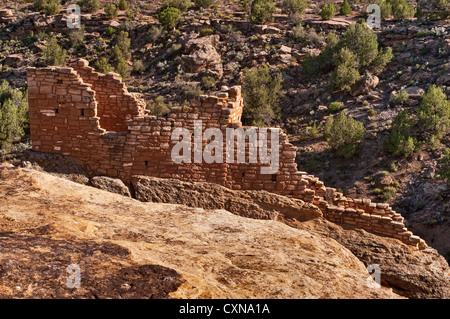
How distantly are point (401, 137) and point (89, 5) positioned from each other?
30410 mm

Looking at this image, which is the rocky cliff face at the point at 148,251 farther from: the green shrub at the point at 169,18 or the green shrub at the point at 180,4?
the green shrub at the point at 180,4

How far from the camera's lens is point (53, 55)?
41.0 m

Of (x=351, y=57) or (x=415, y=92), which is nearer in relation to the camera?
(x=415, y=92)

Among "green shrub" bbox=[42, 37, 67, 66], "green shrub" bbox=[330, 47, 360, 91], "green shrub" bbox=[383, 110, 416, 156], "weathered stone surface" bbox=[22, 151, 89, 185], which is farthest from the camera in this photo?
"green shrub" bbox=[42, 37, 67, 66]

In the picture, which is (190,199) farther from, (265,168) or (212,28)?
(212,28)

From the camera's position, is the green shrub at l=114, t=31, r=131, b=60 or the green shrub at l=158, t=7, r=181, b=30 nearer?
the green shrub at l=114, t=31, r=131, b=60

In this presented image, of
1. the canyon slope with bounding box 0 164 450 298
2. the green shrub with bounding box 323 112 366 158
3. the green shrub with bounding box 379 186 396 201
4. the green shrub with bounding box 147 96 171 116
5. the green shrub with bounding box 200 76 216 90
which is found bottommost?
the green shrub with bounding box 379 186 396 201

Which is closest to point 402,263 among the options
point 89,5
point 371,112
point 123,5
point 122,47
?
point 371,112

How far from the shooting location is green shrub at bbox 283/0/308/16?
4525cm

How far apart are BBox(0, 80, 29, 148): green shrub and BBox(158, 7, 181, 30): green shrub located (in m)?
13.2

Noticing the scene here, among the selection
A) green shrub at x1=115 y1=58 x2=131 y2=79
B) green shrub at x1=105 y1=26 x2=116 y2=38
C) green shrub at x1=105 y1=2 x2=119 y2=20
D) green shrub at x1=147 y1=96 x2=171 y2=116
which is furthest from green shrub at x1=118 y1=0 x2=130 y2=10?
green shrub at x1=147 y1=96 x2=171 y2=116

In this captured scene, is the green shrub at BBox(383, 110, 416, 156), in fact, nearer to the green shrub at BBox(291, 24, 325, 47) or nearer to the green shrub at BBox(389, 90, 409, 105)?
the green shrub at BBox(389, 90, 409, 105)

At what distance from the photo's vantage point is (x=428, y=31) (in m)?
38.2

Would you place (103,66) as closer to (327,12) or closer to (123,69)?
(123,69)
